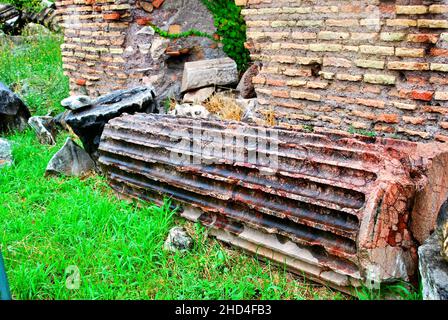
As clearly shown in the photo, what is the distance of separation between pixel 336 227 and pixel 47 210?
2380 mm

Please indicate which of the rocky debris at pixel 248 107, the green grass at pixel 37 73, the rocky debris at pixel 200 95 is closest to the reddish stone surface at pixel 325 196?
the rocky debris at pixel 248 107

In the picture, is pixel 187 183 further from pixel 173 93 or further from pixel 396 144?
pixel 173 93

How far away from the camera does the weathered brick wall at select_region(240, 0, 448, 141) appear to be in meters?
3.66

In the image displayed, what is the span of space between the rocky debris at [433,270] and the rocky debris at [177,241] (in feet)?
4.70

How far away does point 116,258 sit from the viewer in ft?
9.50

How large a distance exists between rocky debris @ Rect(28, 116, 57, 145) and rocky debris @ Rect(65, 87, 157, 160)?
3.64 ft

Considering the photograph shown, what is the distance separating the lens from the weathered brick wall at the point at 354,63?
3660 millimetres

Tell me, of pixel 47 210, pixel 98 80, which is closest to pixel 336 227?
pixel 47 210

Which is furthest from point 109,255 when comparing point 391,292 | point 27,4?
point 27,4

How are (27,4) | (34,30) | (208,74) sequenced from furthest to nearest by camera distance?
(27,4)
(34,30)
(208,74)

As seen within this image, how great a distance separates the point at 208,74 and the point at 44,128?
2089 mm

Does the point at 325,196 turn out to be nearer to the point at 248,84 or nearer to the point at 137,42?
the point at 248,84

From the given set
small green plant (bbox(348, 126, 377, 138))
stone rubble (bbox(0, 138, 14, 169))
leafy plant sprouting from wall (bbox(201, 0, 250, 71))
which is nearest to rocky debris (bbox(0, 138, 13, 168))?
stone rubble (bbox(0, 138, 14, 169))

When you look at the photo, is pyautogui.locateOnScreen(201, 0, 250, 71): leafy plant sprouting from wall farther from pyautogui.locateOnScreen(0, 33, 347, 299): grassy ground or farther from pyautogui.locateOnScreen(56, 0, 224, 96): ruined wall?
pyautogui.locateOnScreen(0, 33, 347, 299): grassy ground
